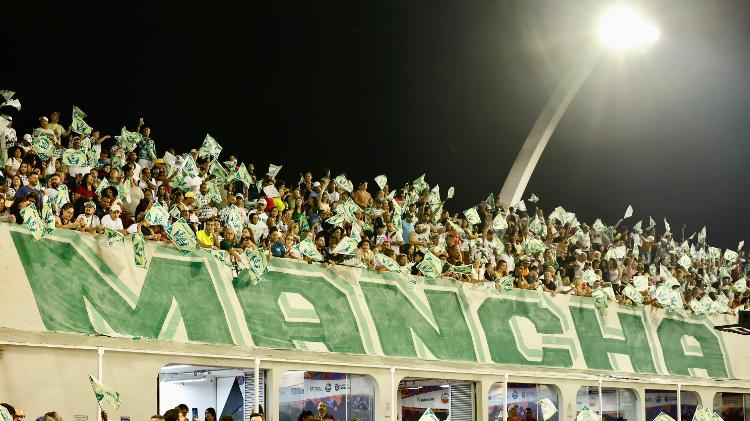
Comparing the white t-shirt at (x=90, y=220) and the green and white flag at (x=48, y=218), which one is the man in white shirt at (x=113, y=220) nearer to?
the white t-shirt at (x=90, y=220)

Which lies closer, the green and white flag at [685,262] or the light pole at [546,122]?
the light pole at [546,122]

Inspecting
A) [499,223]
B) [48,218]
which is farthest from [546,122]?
[48,218]

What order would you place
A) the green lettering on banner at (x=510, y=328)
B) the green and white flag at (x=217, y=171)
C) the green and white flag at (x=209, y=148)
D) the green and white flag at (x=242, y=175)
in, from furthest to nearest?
the green lettering on banner at (x=510, y=328), the green and white flag at (x=242, y=175), the green and white flag at (x=209, y=148), the green and white flag at (x=217, y=171)

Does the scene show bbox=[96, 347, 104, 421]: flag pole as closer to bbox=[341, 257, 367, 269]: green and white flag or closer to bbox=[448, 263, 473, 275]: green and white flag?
bbox=[341, 257, 367, 269]: green and white flag

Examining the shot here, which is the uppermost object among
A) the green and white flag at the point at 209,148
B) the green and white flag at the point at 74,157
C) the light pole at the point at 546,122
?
the light pole at the point at 546,122

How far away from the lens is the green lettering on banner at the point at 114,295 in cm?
1534

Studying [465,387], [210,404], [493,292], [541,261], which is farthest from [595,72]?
[210,404]

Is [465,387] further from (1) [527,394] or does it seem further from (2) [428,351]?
(1) [527,394]

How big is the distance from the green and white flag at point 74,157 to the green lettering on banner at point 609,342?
11.0m

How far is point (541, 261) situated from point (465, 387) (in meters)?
4.20

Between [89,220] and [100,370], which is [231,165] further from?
[100,370]

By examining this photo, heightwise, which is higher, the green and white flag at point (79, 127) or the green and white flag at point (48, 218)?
the green and white flag at point (79, 127)

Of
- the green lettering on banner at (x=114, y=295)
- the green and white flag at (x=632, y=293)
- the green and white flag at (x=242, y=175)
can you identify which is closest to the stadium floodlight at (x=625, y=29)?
the green and white flag at (x=632, y=293)

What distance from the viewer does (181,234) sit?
16.7m
